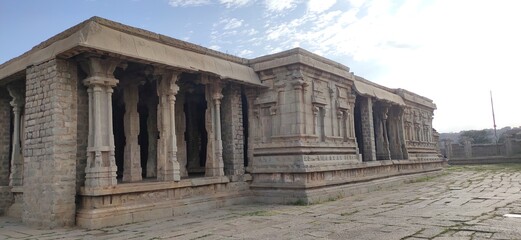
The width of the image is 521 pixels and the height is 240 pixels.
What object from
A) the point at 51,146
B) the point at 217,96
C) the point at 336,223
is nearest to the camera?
the point at 336,223

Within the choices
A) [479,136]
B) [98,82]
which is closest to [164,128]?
[98,82]

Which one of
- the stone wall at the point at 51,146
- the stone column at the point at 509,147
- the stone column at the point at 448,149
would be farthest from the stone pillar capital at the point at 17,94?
the stone column at the point at 509,147

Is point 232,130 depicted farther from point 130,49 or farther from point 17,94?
point 17,94

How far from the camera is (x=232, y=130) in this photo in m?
12.2

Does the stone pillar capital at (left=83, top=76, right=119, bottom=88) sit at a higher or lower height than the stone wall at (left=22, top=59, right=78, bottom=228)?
higher

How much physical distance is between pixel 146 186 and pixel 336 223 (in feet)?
13.7

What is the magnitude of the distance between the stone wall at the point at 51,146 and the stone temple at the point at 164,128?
0.07ft

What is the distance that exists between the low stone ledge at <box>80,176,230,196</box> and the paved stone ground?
76 cm

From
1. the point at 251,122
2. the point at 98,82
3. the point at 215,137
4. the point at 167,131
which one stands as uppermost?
the point at 98,82

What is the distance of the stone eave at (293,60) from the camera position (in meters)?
11.9

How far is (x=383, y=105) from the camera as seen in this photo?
18.8m

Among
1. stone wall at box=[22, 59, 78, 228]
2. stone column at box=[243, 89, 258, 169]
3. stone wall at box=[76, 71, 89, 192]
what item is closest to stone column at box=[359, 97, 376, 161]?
stone column at box=[243, 89, 258, 169]

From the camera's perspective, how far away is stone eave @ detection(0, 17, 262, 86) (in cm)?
815

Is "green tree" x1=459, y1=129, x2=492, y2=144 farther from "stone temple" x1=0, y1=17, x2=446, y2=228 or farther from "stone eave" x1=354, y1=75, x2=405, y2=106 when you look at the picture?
"stone temple" x1=0, y1=17, x2=446, y2=228
